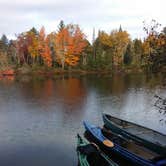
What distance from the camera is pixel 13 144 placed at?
790 inches

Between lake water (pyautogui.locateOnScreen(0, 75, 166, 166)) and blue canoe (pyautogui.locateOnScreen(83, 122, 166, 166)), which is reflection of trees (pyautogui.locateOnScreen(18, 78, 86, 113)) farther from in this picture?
blue canoe (pyautogui.locateOnScreen(83, 122, 166, 166))

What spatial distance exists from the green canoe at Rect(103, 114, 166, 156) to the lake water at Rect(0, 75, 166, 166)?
2.88 meters

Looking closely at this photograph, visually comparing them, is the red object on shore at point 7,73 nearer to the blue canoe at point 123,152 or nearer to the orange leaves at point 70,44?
the orange leaves at point 70,44

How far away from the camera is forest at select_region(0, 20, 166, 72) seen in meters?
77.4

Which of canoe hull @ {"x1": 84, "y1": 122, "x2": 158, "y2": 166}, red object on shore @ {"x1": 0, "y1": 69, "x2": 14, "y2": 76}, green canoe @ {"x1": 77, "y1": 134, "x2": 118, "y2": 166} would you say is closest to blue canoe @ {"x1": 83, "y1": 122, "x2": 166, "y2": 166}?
canoe hull @ {"x1": 84, "y1": 122, "x2": 158, "y2": 166}

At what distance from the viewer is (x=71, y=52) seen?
254 ft

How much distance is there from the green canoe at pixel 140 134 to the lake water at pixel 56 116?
2878mm

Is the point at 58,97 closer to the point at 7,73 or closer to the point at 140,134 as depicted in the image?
the point at 140,134

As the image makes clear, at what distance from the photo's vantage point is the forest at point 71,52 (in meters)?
77.4

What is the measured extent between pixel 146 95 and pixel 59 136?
21733 millimetres

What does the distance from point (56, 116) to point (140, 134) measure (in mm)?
11133

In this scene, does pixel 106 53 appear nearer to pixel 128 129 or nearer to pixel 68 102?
pixel 68 102

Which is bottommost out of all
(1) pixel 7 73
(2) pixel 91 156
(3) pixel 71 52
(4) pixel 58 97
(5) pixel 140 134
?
(2) pixel 91 156

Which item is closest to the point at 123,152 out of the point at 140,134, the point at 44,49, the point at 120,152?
the point at 120,152
